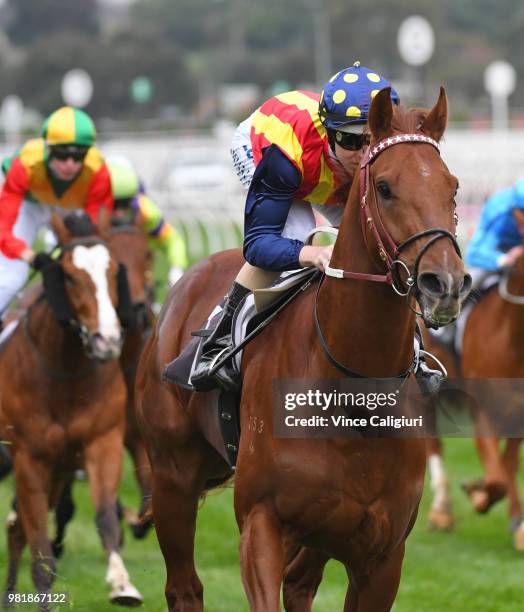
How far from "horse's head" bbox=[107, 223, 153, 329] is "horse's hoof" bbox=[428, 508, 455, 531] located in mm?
2092

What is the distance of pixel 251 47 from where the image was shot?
8938 centimetres

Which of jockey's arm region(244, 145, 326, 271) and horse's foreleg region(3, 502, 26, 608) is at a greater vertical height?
jockey's arm region(244, 145, 326, 271)

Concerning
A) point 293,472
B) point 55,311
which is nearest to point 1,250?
point 55,311

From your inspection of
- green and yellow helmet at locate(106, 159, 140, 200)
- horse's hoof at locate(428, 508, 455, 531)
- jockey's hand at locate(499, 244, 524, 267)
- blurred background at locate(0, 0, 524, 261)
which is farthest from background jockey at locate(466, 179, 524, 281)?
blurred background at locate(0, 0, 524, 261)

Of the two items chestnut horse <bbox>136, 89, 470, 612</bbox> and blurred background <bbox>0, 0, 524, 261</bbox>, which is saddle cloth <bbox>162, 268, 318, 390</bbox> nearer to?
chestnut horse <bbox>136, 89, 470, 612</bbox>

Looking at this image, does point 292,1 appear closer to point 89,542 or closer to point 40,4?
point 40,4

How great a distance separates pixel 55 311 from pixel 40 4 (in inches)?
3194

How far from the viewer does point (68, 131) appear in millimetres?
6961

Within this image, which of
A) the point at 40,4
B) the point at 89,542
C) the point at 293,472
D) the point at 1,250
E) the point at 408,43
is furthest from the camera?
the point at 40,4

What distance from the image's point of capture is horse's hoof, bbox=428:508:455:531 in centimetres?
837

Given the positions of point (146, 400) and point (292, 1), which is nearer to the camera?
point (146, 400)

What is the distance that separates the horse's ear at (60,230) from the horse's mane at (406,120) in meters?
3.02

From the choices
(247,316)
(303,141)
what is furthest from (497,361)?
(303,141)

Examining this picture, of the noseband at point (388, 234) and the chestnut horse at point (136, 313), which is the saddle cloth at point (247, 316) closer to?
the noseband at point (388, 234)
